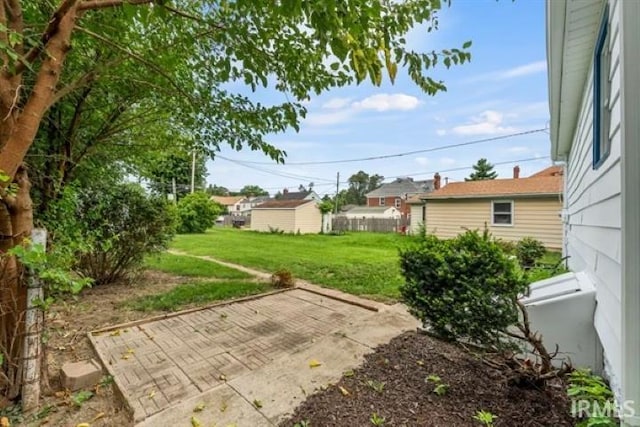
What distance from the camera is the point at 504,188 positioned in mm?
12633

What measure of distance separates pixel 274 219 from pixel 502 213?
45.0ft

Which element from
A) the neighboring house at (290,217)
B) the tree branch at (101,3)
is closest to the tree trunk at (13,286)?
the tree branch at (101,3)

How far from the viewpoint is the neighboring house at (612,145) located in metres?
1.19

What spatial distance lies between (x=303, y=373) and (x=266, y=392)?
387mm

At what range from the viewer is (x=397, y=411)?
204cm

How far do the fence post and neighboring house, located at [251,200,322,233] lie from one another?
17637mm

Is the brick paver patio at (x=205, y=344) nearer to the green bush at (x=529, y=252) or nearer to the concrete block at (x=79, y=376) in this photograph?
the concrete block at (x=79, y=376)

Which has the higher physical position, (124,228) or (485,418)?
(124,228)

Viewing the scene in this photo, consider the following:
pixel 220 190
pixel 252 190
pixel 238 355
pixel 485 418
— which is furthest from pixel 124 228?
pixel 220 190

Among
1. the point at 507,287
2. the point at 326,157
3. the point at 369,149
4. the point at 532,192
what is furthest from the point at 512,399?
the point at 326,157

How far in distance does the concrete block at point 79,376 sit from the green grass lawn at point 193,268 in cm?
385

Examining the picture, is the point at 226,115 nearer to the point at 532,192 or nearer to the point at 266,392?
the point at 266,392

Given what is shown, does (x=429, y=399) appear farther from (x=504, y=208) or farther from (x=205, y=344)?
(x=504, y=208)

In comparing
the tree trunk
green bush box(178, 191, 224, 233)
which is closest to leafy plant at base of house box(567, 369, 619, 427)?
the tree trunk
